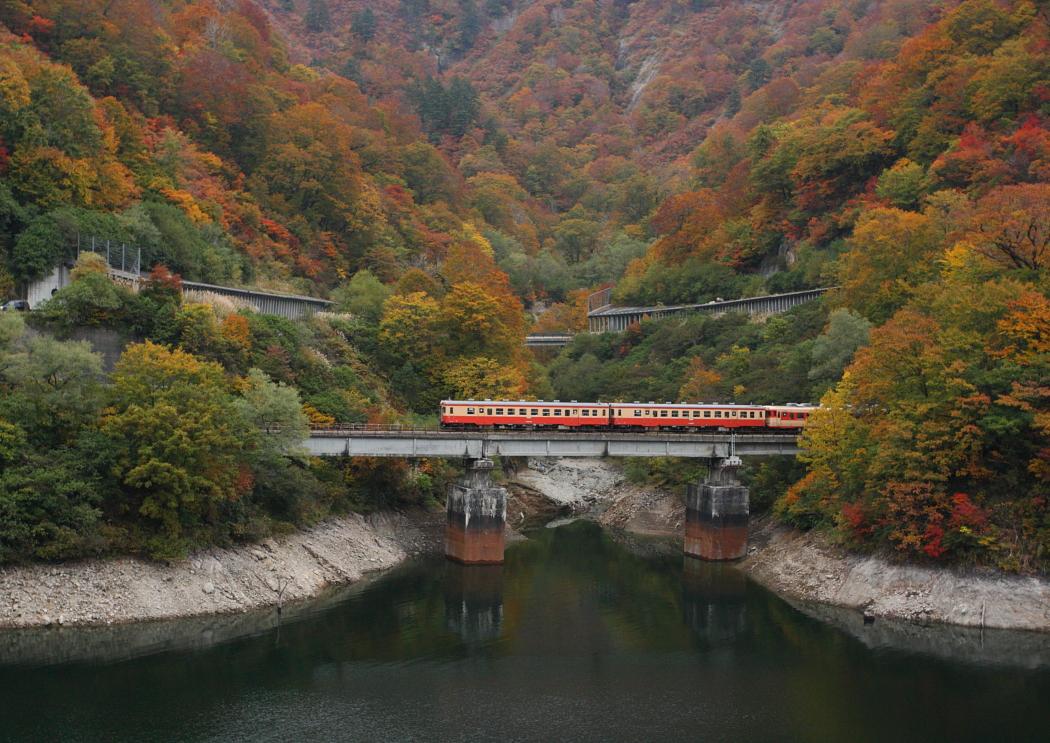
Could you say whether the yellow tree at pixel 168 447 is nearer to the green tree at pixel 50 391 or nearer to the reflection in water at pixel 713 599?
the green tree at pixel 50 391

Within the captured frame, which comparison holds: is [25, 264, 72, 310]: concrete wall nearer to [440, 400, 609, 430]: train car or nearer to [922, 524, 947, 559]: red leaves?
[440, 400, 609, 430]: train car

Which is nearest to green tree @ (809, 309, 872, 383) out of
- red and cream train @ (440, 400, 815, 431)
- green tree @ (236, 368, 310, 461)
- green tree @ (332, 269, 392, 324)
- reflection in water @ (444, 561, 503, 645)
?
red and cream train @ (440, 400, 815, 431)

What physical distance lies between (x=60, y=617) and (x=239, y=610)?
25.3ft

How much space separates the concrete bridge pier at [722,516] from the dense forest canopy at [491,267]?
2835 millimetres

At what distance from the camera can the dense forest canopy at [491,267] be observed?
51.4 metres

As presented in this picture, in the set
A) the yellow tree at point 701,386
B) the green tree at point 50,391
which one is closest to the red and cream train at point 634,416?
the yellow tree at point 701,386

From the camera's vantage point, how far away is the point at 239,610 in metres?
50.0

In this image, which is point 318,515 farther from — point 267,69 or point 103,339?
point 267,69

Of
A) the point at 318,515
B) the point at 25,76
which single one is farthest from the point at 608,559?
the point at 25,76

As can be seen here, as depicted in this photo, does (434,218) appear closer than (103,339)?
No

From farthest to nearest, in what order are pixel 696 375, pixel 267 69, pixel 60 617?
pixel 267 69
pixel 696 375
pixel 60 617

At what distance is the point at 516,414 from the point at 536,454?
2.60 m

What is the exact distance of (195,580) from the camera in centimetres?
4969

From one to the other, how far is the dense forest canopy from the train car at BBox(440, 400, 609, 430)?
233 inches
